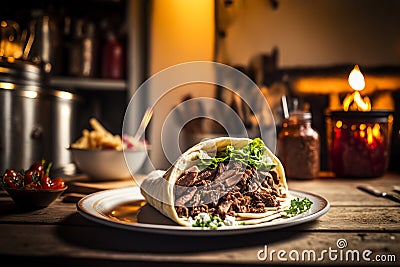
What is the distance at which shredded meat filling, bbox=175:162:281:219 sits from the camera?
34.4 inches

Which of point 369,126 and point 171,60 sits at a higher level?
point 171,60

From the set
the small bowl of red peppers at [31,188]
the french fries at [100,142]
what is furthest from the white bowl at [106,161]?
the small bowl of red peppers at [31,188]

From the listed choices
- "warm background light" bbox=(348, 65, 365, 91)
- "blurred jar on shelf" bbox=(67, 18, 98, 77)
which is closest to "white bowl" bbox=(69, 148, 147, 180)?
"warm background light" bbox=(348, 65, 365, 91)

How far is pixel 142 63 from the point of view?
8.12 feet

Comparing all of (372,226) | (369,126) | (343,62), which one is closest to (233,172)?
(372,226)

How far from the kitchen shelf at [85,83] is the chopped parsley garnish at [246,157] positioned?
1483 mm

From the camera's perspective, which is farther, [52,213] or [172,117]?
[172,117]

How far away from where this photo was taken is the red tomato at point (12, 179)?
97 centimetres

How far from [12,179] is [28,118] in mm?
785

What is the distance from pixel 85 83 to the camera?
2275 millimetres

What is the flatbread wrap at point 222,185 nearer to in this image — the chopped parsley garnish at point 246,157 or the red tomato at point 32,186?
the chopped parsley garnish at point 246,157

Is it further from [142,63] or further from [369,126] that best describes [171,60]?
[369,126]

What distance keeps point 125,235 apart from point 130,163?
72 cm

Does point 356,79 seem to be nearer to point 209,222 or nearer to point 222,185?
point 222,185
